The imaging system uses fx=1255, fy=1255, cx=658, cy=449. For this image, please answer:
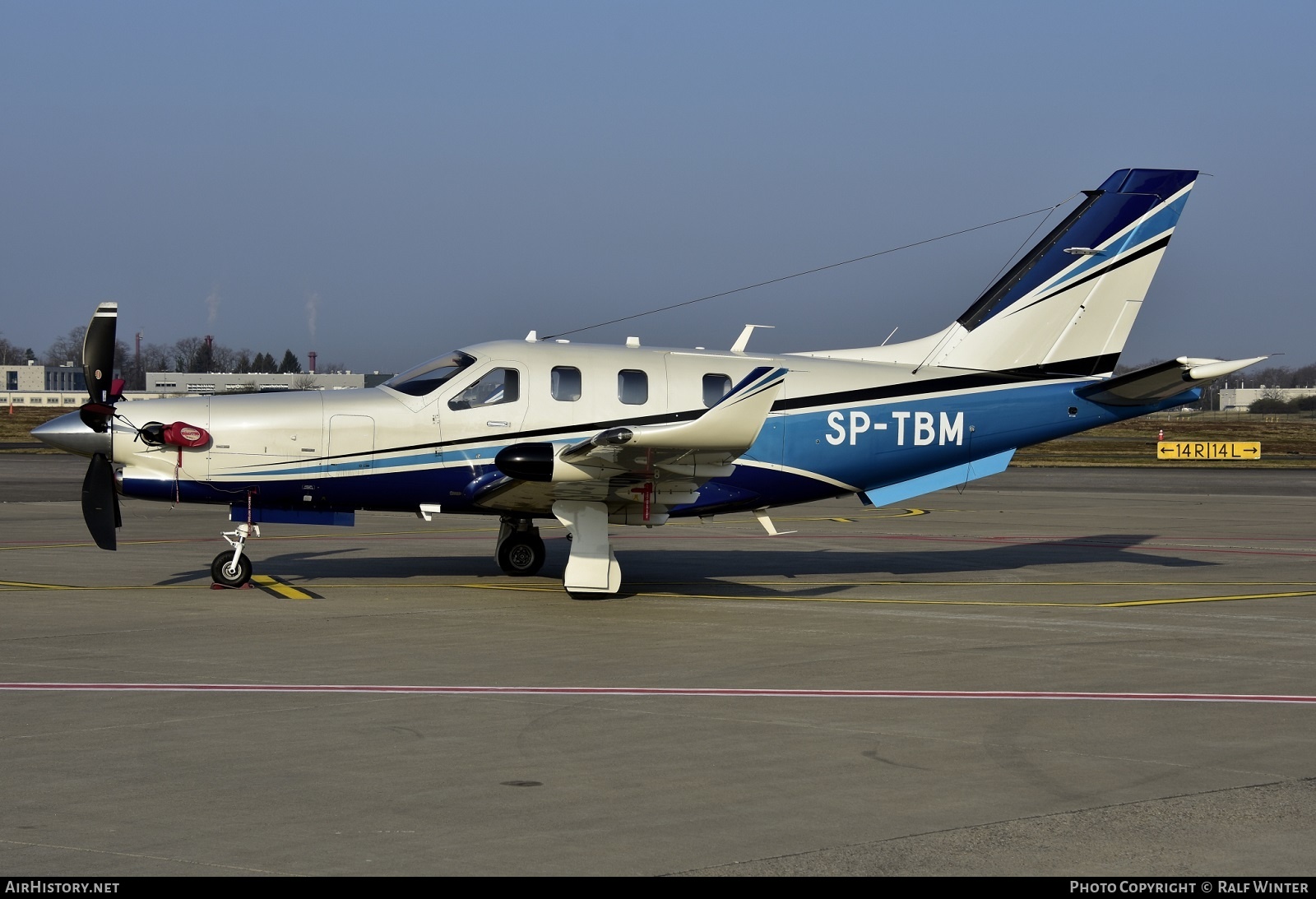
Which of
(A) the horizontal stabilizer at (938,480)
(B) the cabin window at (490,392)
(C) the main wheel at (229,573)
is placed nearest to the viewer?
(C) the main wheel at (229,573)

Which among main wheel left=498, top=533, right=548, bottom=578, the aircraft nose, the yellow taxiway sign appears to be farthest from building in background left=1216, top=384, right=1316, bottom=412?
the aircraft nose

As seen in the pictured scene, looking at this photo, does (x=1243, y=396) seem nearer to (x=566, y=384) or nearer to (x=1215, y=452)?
(x=1215, y=452)

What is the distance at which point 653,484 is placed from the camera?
1488 cm

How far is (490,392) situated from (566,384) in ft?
3.08

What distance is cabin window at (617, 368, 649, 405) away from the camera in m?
15.7

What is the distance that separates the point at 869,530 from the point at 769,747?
17476 millimetres

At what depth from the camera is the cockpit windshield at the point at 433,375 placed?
15.6 metres

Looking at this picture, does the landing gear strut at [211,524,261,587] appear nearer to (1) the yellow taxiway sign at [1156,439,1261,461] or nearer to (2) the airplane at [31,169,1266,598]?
(2) the airplane at [31,169,1266,598]

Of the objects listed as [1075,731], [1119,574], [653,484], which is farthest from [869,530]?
[1075,731]

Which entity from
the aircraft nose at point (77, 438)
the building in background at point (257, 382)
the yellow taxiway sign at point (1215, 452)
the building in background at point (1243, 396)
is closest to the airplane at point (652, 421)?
the aircraft nose at point (77, 438)

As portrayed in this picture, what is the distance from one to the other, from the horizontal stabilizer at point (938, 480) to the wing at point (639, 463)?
9.64 feet

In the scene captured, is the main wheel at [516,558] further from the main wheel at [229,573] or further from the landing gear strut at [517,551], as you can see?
the main wheel at [229,573]
